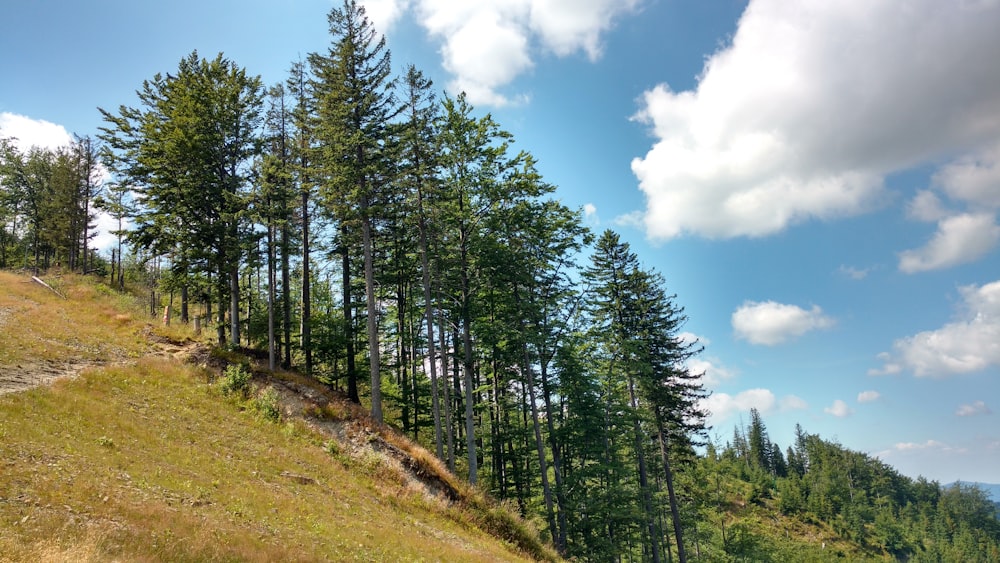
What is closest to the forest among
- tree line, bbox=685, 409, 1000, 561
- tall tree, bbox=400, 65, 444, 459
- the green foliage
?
tall tree, bbox=400, 65, 444, 459

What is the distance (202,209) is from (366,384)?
16.4 metres

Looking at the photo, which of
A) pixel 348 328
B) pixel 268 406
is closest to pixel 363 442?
pixel 268 406

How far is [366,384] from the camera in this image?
114ft

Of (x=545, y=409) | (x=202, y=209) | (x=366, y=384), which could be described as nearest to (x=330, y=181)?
(x=202, y=209)

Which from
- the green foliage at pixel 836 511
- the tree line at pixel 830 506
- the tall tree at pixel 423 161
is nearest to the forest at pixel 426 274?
the tall tree at pixel 423 161

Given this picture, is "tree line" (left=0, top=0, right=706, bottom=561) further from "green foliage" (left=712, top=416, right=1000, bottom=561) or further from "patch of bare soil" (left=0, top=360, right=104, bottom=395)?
"green foliage" (left=712, top=416, right=1000, bottom=561)

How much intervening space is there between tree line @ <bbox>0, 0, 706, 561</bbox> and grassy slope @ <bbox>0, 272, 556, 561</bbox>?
15.0 feet

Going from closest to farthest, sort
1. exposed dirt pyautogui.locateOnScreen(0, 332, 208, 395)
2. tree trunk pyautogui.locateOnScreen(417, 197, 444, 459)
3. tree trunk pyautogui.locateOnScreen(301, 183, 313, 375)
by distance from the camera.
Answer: exposed dirt pyautogui.locateOnScreen(0, 332, 208, 395) < tree trunk pyautogui.locateOnScreen(417, 197, 444, 459) < tree trunk pyautogui.locateOnScreen(301, 183, 313, 375)

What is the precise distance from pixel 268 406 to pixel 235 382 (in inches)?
80.9

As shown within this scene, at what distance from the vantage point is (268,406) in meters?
19.0

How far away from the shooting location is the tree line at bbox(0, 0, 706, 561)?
22.5 m

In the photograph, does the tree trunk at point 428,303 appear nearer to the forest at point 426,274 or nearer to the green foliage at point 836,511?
the forest at point 426,274

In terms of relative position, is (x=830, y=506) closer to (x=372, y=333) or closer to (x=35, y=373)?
(x=372, y=333)

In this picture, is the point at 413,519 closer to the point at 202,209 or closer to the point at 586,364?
the point at 586,364
